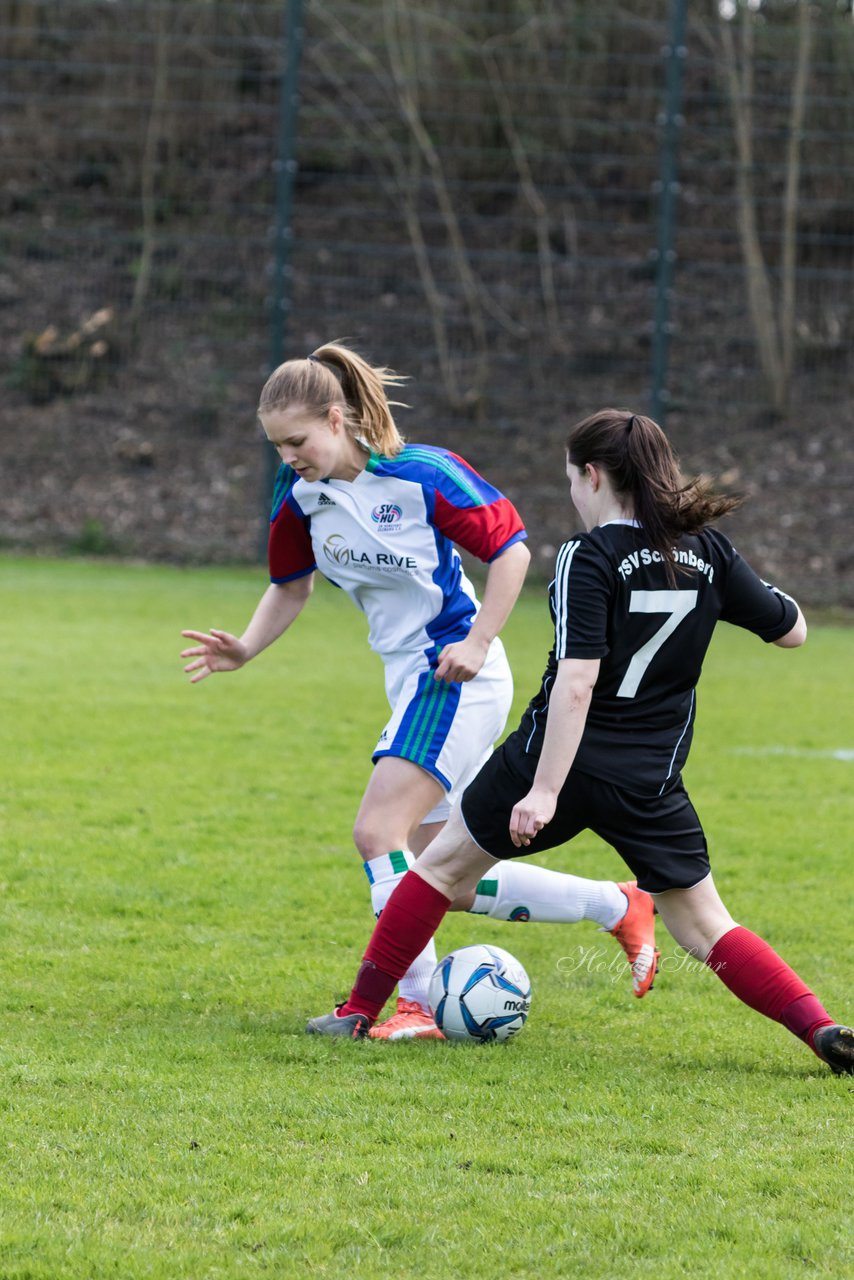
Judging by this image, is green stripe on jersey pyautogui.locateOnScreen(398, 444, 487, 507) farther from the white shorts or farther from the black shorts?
the black shorts

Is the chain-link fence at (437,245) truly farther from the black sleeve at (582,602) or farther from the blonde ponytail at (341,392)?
the black sleeve at (582,602)

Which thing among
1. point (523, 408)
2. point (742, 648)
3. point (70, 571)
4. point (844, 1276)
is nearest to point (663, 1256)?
point (844, 1276)

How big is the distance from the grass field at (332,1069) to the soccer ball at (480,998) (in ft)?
0.23

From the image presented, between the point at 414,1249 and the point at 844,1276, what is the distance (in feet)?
2.22

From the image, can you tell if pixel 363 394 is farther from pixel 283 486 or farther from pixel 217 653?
pixel 217 653

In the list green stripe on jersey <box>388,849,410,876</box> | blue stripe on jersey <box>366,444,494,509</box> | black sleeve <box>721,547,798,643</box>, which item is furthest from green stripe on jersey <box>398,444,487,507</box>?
green stripe on jersey <box>388,849,410,876</box>

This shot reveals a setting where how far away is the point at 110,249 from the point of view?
18734 mm

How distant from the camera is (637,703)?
3.55m

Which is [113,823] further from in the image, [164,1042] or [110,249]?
[110,249]

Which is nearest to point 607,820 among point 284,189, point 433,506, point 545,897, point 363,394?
point 545,897

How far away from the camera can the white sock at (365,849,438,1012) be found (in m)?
4.02

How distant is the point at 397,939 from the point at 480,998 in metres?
0.25

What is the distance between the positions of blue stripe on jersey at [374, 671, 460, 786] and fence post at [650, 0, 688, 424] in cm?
1309

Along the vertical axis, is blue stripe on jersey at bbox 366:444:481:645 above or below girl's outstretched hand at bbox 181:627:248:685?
above
